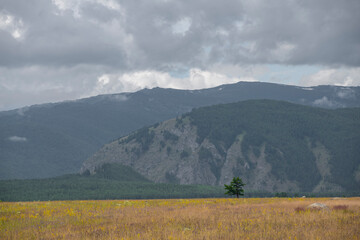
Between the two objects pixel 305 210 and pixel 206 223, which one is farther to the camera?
pixel 305 210

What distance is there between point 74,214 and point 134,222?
25.6ft

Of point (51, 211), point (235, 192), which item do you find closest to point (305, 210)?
point (51, 211)

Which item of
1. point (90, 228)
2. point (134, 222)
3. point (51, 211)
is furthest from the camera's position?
point (51, 211)

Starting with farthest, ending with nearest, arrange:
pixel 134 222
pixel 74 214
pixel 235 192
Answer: pixel 235 192, pixel 74 214, pixel 134 222

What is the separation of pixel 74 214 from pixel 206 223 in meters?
12.1

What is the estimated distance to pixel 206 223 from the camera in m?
24.0

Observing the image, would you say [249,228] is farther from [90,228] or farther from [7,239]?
[7,239]

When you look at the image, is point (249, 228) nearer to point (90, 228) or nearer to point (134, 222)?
point (134, 222)

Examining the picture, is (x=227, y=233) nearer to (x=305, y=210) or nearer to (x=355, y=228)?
(x=355, y=228)

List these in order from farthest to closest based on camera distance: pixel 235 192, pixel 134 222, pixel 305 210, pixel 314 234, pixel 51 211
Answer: pixel 235 192
pixel 51 211
pixel 305 210
pixel 134 222
pixel 314 234

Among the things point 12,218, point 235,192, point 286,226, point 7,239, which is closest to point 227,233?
point 286,226

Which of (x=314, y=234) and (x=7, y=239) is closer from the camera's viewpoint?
(x=314, y=234)

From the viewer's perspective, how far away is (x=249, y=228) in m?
21.5

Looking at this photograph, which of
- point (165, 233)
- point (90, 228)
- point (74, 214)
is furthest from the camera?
point (74, 214)
